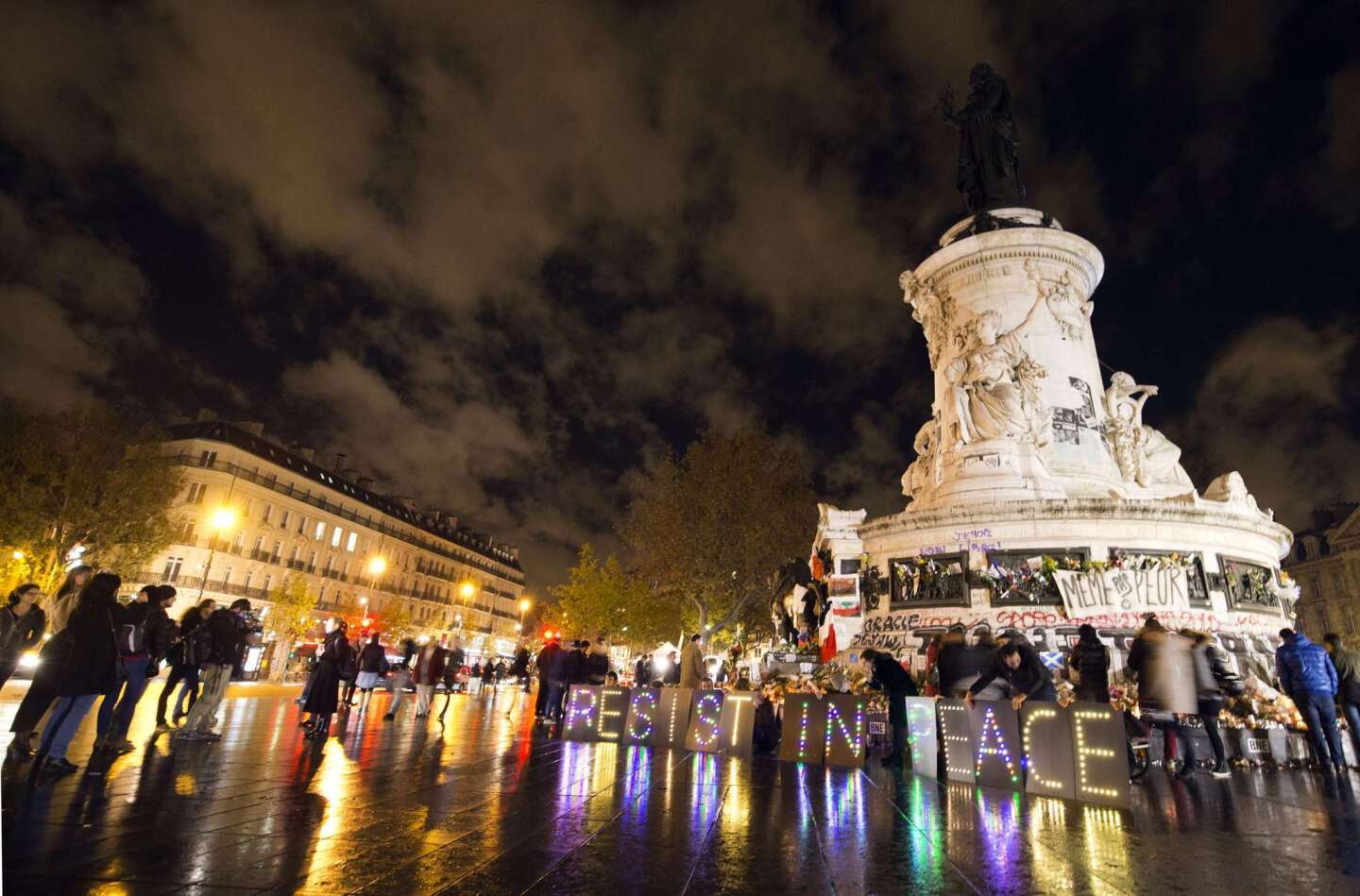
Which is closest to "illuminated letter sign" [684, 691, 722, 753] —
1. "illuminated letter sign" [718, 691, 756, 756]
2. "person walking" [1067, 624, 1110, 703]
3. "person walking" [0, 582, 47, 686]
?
"illuminated letter sign" [718, 691, 756, 756]

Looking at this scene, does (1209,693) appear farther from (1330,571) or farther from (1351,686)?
(1330,571)

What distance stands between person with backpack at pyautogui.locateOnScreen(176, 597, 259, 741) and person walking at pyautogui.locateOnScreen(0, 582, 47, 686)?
2205 millimetres

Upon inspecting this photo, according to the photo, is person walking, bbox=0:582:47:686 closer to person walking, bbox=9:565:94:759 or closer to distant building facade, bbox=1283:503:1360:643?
person walking, bbox=9:565:94:759

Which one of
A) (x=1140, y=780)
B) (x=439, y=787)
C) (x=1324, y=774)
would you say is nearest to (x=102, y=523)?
(x=439, y=787)

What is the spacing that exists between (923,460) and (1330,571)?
5555 cm

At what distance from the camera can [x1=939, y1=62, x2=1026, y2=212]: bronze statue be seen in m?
23.8

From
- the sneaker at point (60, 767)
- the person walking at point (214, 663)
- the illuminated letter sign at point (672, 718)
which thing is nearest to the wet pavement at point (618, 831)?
the sneaker at point (60, 767)

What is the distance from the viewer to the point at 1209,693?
8.64 m

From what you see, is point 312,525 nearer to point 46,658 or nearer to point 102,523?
point 102,523

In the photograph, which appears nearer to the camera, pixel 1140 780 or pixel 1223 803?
pixel 1223 803

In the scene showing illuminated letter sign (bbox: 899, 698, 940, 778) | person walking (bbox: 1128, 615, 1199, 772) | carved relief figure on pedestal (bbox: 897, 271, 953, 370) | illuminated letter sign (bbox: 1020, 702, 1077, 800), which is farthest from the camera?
carved relief figure on pedestal (bbox: 897, 271, 953, 370)

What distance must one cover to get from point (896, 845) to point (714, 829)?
3.92 ft

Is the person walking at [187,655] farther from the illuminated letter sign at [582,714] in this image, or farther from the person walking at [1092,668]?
the person walking at [1092,668]

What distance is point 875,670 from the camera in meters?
9.86
